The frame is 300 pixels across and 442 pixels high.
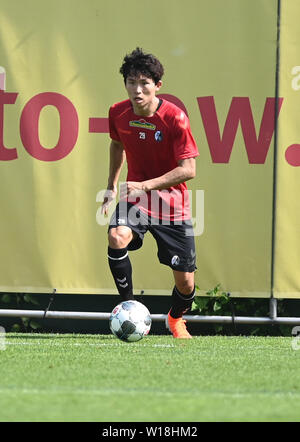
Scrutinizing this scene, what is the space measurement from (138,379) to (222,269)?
2380mm

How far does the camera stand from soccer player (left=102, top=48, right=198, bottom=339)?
5988 mm

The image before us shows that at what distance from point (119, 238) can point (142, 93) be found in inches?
38.5

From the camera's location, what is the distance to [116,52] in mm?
6570

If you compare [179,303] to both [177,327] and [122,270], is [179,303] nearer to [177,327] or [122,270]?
[177,327]

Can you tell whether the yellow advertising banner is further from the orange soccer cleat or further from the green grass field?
the green grass field

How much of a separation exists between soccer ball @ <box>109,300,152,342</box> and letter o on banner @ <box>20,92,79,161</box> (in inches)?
56.8

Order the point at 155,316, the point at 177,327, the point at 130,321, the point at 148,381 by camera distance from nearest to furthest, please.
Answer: the point at 148,381 < the point at 130,321 < the point at 177,327 < the point at 155,316

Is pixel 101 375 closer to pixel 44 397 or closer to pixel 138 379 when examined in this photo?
pixel 138 379

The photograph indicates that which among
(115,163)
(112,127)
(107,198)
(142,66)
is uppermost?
(142,66)

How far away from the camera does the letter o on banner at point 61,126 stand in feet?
21.6

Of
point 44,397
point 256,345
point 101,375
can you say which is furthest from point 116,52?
point 44,397

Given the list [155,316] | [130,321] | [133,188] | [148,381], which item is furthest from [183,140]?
[148,381]

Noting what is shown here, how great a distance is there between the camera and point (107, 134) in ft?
21.7

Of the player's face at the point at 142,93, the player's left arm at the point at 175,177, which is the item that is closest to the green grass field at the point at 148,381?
the player's left arm at the point at 175,177
